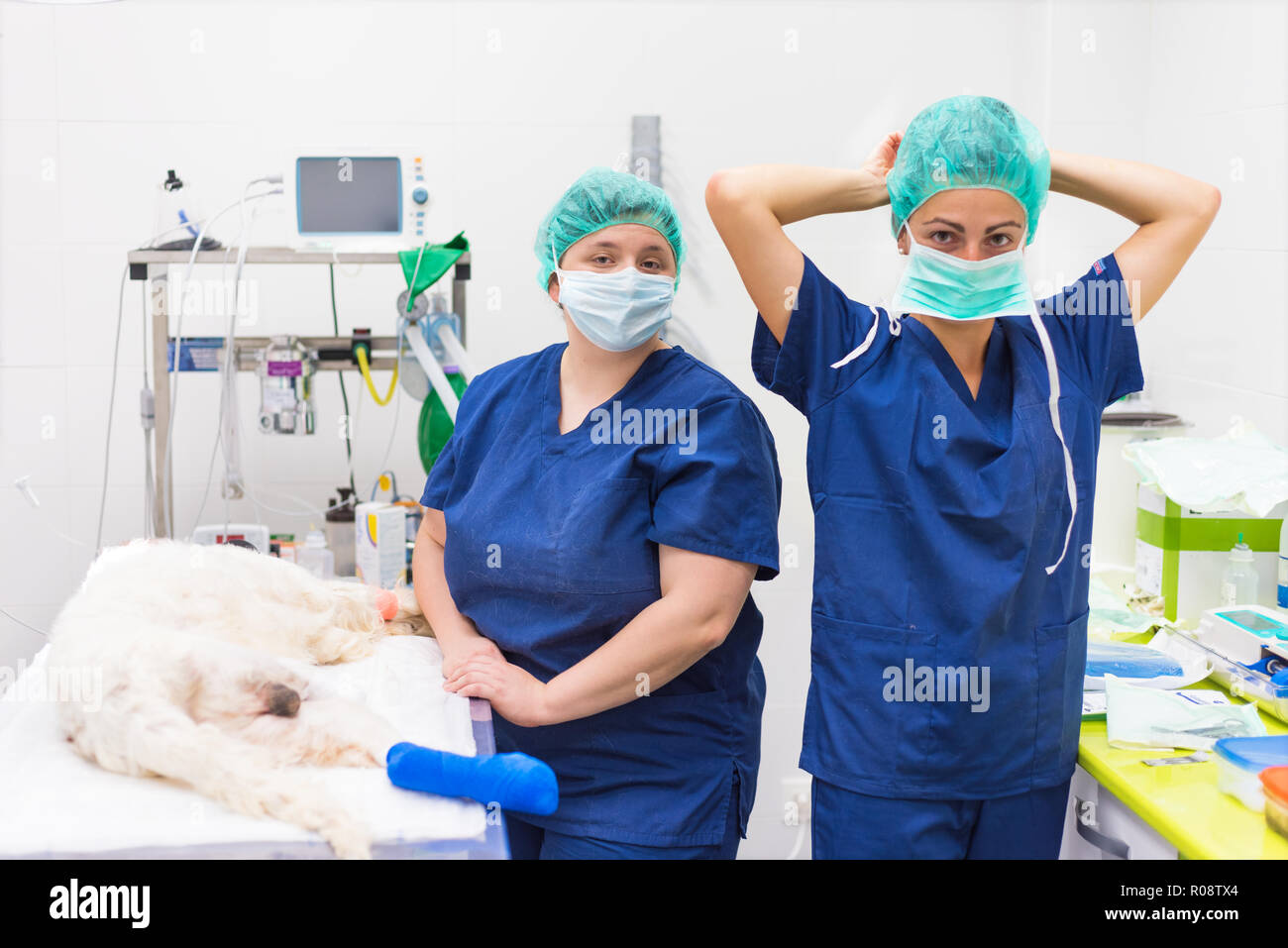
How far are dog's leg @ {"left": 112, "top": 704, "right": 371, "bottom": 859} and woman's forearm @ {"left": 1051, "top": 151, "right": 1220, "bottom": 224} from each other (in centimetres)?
119

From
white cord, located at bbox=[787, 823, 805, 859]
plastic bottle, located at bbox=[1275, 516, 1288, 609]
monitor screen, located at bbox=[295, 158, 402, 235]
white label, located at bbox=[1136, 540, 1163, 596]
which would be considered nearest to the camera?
plastic bottle, located at bbox=[1275, 516, 1288, 609]

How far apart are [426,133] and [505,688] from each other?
1658 mm

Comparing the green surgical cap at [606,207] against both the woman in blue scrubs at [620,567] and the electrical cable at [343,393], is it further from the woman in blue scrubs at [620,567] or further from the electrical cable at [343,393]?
the electrical cable at [343,393]

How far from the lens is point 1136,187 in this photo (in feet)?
4.83

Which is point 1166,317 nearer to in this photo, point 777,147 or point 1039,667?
point 777,147

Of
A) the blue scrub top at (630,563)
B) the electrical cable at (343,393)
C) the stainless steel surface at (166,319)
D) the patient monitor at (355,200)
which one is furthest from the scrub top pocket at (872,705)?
the electrical cable at (343,393)

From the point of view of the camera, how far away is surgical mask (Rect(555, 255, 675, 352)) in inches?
57.6

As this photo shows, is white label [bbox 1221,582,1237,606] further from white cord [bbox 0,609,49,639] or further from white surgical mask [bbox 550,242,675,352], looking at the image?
white cord [bbox 0,609,49,639]

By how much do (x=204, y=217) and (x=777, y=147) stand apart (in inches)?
53.7

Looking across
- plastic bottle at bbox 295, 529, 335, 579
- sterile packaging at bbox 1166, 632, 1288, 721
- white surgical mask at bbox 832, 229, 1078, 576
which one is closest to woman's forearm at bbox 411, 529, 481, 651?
plastic bottle at bbox 295, 529, 335, 579

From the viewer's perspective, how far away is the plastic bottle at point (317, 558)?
2.08 m

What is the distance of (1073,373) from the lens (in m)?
1.43

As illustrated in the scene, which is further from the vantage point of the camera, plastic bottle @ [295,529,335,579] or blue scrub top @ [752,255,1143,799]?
plastic bottle @ [295,529,335,579]
